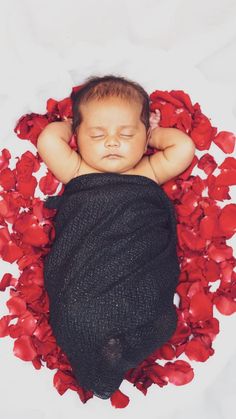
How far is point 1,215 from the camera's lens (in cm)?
159

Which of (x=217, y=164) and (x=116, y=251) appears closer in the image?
(x=116, y=251)

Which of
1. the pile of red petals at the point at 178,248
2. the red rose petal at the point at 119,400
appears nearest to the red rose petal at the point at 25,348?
the pile of red petals at the point at 178,248

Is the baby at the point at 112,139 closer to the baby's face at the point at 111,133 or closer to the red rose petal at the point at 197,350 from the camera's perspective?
the baby's face at the point at 111,133

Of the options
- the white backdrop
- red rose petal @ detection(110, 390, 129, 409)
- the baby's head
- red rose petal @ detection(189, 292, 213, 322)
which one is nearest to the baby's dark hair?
the baby's head

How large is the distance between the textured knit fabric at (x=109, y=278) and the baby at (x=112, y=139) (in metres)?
0.06

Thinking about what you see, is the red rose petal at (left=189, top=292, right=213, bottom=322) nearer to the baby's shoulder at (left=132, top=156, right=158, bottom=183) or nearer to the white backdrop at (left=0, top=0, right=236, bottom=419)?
the white backdrop at (left=0, top=0, right=236, bottom=419)

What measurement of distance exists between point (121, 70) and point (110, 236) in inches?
19.8

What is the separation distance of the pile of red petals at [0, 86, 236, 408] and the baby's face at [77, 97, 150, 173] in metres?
0.15

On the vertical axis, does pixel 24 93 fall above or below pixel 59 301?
above

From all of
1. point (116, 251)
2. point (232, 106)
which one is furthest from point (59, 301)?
point (232, 106)

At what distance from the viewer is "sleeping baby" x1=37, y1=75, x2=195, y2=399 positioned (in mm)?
1374

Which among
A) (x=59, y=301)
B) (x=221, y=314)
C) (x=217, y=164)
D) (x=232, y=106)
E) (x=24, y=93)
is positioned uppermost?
(x=24, y=93)

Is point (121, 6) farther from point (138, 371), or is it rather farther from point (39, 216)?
point (138, 371)

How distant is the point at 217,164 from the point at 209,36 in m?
0.35
